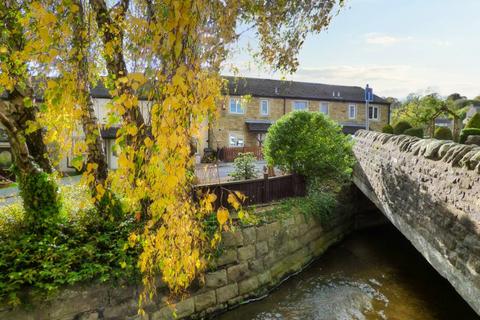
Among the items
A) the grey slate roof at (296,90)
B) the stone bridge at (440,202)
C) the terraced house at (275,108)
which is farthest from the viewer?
the grey slate roof at (296,90)

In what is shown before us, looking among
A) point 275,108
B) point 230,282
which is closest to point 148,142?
point 230,282

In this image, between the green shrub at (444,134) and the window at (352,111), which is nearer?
the green shrub at (444,134)

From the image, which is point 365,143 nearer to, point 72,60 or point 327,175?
point 327,175

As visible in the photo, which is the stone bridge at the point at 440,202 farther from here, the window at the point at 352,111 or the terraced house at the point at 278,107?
the window at the point at 352,111

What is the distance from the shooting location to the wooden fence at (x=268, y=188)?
9.63 metres

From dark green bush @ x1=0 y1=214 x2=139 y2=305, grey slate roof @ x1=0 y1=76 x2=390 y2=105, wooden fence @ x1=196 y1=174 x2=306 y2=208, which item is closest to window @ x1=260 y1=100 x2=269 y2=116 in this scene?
grey slate roof @ x1=0 y1=76 x2=390 y2=105

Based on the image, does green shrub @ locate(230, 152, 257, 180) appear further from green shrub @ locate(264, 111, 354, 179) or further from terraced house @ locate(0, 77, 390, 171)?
terraced house @ locate(0, 77, 390, 171)

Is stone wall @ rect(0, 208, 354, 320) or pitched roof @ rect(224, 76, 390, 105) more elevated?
pitched roof @ rect(224, 76, 390, 105)

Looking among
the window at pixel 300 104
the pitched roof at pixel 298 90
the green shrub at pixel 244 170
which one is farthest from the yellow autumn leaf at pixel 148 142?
the window at pixel 300 104

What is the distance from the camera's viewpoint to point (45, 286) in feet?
17.2

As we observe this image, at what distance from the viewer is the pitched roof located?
2597 cm

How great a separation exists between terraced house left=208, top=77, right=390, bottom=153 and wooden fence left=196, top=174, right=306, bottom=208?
1270 cm

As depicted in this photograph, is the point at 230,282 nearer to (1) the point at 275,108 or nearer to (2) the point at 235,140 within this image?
(2) the point at 235,140

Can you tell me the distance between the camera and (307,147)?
11000 millimetres
